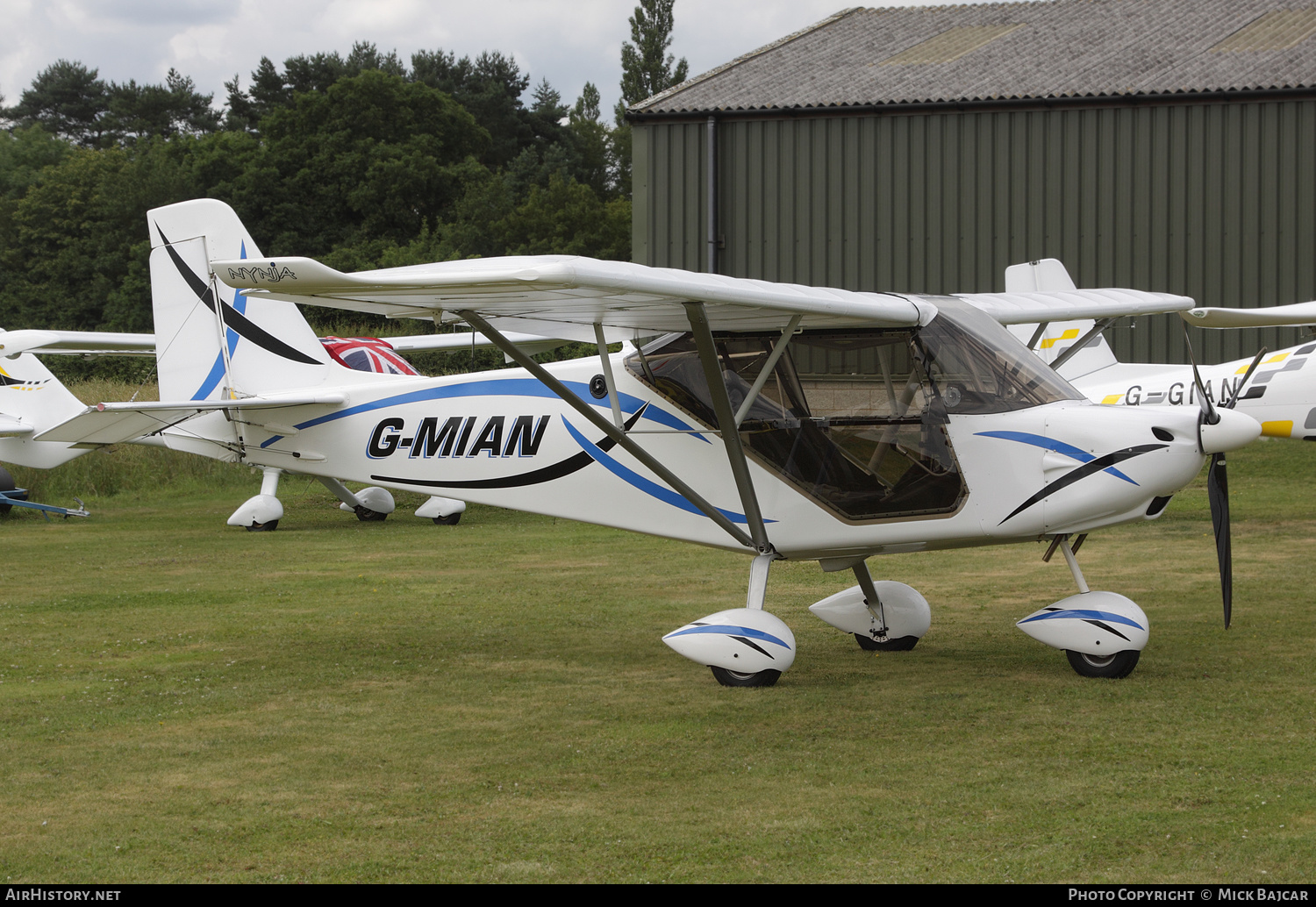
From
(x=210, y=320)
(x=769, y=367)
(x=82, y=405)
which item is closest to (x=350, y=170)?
(x=82, y=405)

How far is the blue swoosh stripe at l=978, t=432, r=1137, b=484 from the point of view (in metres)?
6.17

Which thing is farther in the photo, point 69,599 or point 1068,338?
point 1068,338

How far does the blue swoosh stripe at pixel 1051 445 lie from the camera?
20.2 feet

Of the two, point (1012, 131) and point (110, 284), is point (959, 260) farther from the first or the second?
point (110, 284)

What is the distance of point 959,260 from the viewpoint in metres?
21.9

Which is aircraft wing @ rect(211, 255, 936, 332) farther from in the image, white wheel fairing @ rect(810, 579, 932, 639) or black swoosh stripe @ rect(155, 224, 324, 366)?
black swoosh stripe @ rect(155, 224, 324, 366)

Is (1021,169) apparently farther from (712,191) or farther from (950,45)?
(712,191)

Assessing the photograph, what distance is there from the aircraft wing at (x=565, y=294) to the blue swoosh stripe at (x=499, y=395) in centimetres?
50

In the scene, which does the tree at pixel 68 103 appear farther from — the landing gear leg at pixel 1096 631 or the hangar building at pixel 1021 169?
the landing gear leg at pixel 1096 631

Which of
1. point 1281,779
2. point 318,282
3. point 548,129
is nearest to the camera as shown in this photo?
point 1281,779

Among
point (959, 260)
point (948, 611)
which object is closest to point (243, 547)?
point (948, 611)

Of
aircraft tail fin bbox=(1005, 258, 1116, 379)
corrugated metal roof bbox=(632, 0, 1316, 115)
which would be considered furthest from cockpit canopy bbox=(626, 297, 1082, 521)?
corrugated metal roof bbox=(632, 0, 1316, 115)

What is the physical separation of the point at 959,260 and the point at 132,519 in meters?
13.5

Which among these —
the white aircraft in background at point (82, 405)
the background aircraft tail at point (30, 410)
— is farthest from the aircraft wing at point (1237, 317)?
the background aircraft tail at point (30, 410)
